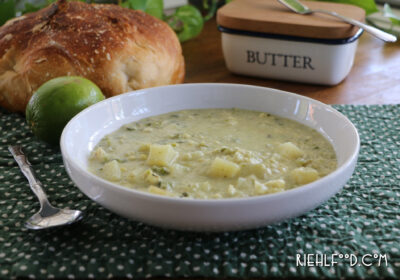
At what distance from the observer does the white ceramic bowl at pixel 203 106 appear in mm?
1024

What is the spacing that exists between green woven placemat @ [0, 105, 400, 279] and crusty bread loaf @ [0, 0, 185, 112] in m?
0.60

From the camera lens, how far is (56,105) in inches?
64.1

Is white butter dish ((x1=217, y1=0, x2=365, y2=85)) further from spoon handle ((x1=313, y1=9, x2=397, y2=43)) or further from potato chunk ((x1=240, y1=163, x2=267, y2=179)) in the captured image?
potato chunk ((x1=240, y1=163, x2=267, y2=179))

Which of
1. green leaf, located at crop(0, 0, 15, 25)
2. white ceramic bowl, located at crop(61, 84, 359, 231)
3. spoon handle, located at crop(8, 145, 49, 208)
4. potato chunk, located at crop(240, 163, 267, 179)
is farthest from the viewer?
green leaf, located at crop(0, 0, 15, 25)

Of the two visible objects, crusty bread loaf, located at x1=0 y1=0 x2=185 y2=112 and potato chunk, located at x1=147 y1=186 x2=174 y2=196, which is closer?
potato chunk, located at x1=147 y1=186 x2=174 y2=196

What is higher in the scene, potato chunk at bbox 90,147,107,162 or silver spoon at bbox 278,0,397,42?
silver spoon at bbox 278,0,397,42

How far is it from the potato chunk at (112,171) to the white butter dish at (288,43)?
3.85 ft

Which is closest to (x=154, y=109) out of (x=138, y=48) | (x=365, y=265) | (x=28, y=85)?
(x=138, y=48)

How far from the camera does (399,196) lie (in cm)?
136

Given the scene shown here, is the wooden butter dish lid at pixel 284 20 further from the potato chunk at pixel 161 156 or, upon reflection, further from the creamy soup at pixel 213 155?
the potato chunk at pixel 161 156

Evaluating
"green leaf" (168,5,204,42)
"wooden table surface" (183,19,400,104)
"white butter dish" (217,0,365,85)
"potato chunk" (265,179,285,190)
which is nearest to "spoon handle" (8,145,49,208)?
"potato chunk" (265,179,285,190)

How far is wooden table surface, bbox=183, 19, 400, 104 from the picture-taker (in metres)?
2.15

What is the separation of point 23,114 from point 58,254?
1052mm

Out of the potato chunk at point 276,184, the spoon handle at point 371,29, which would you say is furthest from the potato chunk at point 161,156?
the spoon handle at point 371,29
